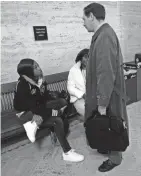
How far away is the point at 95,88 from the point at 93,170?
0.87 metres

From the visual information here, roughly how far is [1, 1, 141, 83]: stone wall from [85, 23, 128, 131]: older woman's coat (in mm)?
1593

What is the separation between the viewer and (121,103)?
1.93 meters

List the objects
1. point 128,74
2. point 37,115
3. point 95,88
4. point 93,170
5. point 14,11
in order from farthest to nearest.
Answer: point 128,74, point 14,11, point 37,115, point 93,170, point 95,88

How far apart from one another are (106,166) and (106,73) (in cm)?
100

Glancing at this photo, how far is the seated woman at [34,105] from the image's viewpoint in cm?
224

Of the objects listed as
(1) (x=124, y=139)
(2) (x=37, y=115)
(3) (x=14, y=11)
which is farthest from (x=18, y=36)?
(1) (x=124, y=139)

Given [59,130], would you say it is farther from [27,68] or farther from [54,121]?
[27,68]

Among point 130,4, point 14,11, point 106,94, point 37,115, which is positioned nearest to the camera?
point 106,94

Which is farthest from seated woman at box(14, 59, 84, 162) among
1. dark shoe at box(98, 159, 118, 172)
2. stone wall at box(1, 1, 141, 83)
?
stone wall at box(1, 1, 141, 83)

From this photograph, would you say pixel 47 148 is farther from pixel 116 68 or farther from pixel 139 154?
pixel 116 68

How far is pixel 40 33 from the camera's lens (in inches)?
133

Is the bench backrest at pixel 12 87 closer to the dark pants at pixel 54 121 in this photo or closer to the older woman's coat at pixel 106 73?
the dark pants at pixel 54 121

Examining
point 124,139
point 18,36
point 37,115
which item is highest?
point 18,36

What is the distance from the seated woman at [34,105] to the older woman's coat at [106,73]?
643mm
